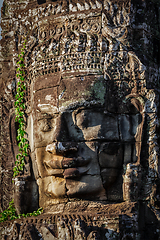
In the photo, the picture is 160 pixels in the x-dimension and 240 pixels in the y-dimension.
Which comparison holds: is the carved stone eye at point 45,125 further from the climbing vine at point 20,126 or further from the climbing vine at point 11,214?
the climbing vine at point 11,214

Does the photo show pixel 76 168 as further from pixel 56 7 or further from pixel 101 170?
pixel 56 7

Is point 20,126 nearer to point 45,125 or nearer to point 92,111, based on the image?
point 45,125

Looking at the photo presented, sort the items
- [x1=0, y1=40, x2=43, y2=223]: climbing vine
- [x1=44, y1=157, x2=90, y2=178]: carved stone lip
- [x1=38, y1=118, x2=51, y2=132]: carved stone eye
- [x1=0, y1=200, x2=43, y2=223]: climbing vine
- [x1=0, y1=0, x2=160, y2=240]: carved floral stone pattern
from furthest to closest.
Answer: [x1=0, y1=40, x2=43, y2=223]: climbing vine, [x1=0, y1=200, x2=43, y2=223]: climbing vine, [x1=38, y1=118, x2=51, y2=132]: carved stone eye, [x1=44, y1=157, x2=90, y2=178]: carved stone lip, [x1=0, y1=0, x2=160, y2=240]: carved floral stone pattern

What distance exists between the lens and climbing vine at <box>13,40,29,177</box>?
1011cm

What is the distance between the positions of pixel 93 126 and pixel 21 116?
182 centimetres

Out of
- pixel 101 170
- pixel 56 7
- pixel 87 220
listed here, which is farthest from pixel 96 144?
pixel 56 7

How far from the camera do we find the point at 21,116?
10273 mm

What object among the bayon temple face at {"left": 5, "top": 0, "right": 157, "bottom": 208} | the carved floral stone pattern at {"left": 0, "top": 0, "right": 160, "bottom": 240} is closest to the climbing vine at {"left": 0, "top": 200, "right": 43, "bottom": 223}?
the carved floral stone pattern at {"left": 0, "top": 0, "right": 160, "bottom": 240}

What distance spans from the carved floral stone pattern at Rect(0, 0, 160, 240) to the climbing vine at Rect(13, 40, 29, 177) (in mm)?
194

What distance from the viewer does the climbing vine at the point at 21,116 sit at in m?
10.1

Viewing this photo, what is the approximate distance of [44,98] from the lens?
9578mm

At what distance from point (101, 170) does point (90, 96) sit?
4.47ft

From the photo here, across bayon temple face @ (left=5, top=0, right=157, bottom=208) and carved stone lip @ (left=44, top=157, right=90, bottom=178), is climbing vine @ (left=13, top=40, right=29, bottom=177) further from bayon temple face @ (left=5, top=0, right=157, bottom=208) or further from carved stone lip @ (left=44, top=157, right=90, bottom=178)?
carved stone lip @ (left=44, top=157, right=90, bottom=178)

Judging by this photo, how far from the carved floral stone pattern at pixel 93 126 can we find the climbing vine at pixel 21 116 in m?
0.19
